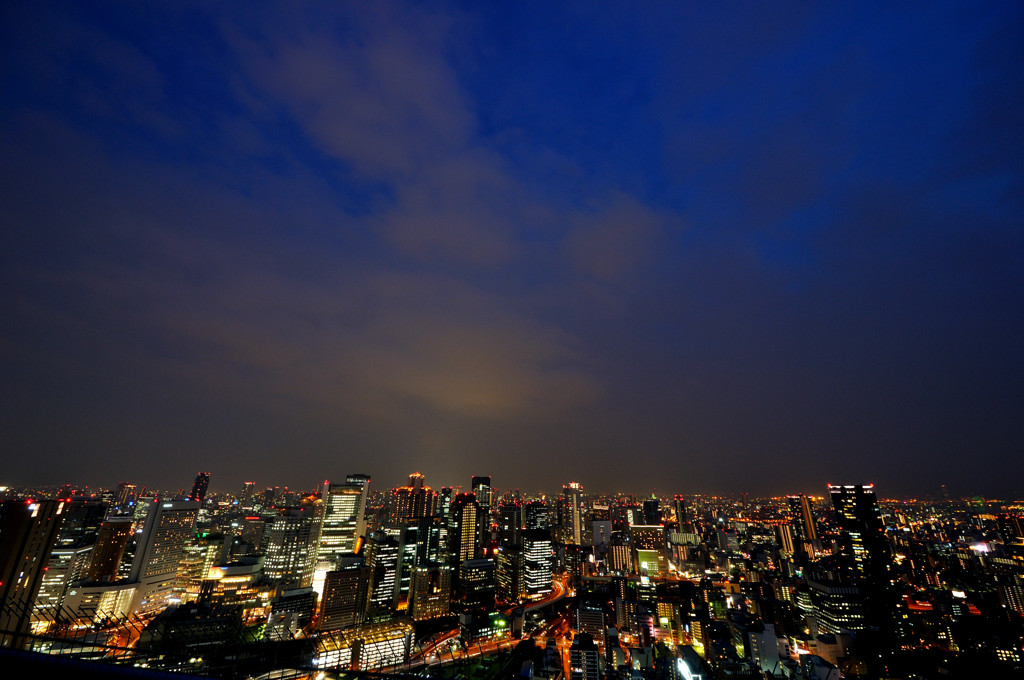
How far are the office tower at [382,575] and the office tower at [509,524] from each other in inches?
577

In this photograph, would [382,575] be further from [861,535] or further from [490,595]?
[861,535]

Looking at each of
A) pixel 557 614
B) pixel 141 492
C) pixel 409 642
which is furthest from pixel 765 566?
pixel 141 492

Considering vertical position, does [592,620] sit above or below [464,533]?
below

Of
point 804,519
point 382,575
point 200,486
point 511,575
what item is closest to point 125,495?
point 200,486

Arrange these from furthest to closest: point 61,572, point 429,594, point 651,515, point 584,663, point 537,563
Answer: point 651,515 → point 537,563 → point 429,594 → point 61,572 → point 584,663

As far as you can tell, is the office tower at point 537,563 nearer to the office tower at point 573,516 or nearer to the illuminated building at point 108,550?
the office tower at point 573,516

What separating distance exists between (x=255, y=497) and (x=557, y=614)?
201 feet

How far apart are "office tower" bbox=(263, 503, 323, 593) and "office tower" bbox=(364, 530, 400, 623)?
542 cm

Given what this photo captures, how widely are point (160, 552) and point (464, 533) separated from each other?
25041 millimetres

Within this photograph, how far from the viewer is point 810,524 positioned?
45.9 m

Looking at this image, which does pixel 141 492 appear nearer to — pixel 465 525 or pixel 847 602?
pixel 465 525

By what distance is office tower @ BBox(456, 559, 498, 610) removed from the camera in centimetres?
3058

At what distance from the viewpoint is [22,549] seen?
47.4ft

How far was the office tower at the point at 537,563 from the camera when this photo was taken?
123 feet
